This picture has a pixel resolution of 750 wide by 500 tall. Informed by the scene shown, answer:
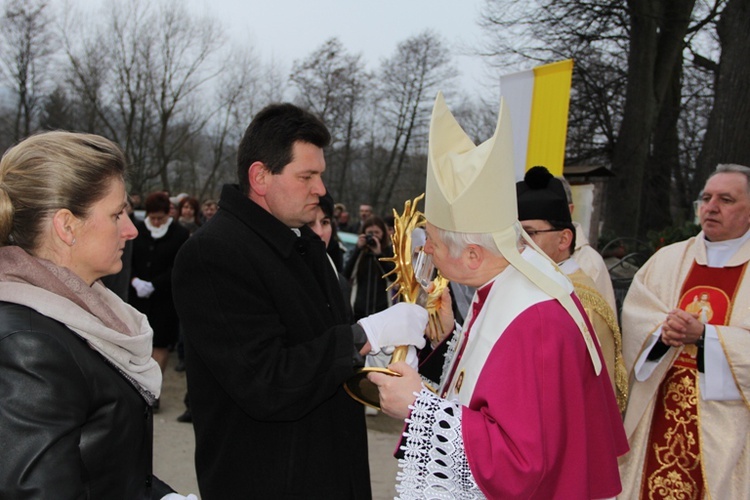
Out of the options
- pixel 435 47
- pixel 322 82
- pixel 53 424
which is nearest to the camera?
pixel 53 424

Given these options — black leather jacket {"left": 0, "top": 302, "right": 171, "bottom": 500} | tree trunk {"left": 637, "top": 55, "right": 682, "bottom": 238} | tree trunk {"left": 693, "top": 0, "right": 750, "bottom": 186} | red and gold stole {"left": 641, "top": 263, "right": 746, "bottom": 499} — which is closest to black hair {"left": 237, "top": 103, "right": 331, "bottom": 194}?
black leather jacket {"left": 0, "top": 302, "right": 171, "bottom": 500}

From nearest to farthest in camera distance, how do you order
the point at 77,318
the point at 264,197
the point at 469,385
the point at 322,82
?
the point at 77,318
the point at 469,385
the point at 264,197
the point at 322,82

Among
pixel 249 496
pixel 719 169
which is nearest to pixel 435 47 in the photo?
pixel 719 169

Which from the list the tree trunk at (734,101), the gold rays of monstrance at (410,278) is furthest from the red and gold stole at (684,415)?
the tree trunk at (734,101)

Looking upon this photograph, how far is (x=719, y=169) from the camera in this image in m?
3.27

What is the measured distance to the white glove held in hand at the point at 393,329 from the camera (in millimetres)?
2105

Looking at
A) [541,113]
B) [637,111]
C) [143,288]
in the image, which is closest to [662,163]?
[637,111]

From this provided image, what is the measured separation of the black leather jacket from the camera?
125cm

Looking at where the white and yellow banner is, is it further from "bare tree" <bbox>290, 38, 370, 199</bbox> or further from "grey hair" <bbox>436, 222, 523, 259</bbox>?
"bare tree" <bbox>290, 38, 370, 199</bbox>

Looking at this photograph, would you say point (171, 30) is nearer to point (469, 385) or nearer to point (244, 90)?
point (244, 90)

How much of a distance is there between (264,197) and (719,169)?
2.43m

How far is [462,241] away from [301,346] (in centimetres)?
62

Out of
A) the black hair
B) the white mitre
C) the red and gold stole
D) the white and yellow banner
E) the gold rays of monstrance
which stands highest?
the white and yellow banner

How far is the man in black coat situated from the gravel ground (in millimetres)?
2361
